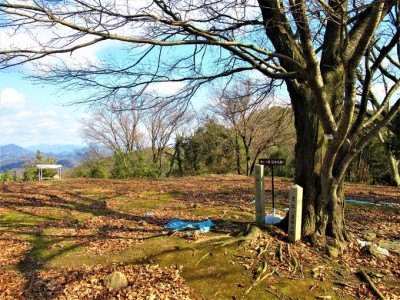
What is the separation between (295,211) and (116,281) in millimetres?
2687

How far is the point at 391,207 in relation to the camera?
27.3ft

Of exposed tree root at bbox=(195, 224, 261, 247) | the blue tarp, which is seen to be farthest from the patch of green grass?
exposed tree root at bbox=(195, 224, 261, 247)

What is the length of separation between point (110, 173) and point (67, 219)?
15644 millimetres

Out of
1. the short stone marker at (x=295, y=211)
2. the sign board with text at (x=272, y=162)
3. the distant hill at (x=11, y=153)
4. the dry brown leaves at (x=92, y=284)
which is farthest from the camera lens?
the distant hill at (x=11, y=153)

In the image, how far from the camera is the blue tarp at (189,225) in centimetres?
548

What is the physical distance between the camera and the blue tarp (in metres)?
5.48

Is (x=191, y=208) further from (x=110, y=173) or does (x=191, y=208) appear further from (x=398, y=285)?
(x=110, y=173)

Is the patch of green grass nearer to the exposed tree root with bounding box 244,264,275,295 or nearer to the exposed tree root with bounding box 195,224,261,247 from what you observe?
the exposed tree root with bounding box 195,224,261,247

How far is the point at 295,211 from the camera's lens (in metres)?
4.69

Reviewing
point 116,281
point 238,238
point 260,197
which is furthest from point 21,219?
point 260,197

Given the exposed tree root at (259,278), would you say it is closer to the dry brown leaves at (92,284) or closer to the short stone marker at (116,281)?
the dry brown leaves at (92,284)

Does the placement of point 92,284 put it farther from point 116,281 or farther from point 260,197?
point 260,197

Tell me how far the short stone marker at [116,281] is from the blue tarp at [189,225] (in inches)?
72.9

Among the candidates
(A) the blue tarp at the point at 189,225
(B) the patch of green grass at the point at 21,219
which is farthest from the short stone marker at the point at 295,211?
(B) the patch of green grass at the point at 21,219
